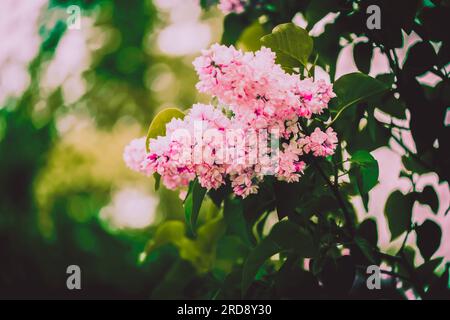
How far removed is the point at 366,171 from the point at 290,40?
0.92ft

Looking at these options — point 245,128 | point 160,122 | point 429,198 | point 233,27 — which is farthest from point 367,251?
point 233,27

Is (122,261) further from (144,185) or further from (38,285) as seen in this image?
(144,185)

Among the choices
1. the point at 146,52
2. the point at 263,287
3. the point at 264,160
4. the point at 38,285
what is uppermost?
the point at 146,52

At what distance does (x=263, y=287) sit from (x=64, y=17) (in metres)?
1.87

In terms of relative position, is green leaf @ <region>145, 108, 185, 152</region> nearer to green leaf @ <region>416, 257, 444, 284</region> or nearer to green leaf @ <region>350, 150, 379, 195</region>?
green leaf @ <region>350, 150, 379, 195</region>

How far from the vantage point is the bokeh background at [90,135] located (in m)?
2.52

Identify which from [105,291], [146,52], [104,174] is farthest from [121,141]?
[105,291]

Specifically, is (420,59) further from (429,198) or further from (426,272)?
(426,272)

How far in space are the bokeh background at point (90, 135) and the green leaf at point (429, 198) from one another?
1.10 m

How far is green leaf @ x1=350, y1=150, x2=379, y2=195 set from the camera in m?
0.76

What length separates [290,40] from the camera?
2.61 feet

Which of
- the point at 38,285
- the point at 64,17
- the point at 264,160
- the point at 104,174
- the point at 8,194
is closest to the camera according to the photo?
the point at 264,160

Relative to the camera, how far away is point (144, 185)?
5.19m

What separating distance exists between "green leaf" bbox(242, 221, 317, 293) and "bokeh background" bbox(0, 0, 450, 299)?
136 centimetres
